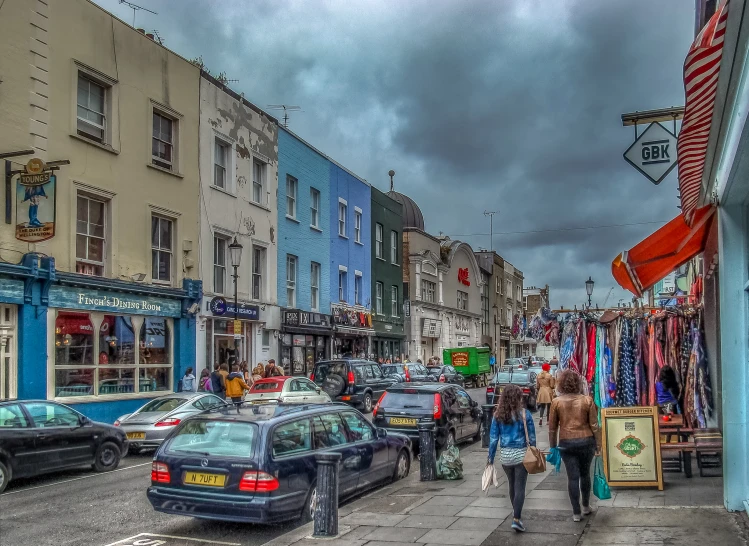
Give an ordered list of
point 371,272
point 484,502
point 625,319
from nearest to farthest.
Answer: point 484,502 < point 625,319 < point 371,272

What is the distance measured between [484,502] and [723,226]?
4.61m

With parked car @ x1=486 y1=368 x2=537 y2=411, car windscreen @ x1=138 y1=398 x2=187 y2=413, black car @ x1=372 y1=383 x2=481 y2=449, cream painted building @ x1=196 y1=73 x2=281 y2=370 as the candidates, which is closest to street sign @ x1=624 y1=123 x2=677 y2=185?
black car @ x1=372 y1=383 x2=481 y2=449

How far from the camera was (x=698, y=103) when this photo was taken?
6918mm

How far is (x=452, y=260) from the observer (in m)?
58.6

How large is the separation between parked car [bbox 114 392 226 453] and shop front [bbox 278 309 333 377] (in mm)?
12551

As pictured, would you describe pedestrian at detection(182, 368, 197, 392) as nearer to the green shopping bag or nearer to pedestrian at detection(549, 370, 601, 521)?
pedestrian at detection(549, 370, 601, 521)

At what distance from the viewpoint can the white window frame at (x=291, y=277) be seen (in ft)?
104

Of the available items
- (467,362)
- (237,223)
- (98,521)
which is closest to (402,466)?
(98,521)

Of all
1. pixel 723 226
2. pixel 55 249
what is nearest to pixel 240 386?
pixel 55 249

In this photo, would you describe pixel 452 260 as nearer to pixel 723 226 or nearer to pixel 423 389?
pixel 423 389

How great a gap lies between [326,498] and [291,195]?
24498 mm

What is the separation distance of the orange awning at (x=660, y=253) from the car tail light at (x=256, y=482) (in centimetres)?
528

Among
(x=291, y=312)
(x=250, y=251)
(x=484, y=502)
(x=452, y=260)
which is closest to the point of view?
(x=484, y=502)

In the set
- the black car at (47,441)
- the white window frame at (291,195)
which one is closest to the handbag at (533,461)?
the black car at (47,441)
